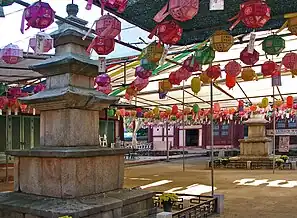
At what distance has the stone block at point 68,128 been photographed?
19.2 ft

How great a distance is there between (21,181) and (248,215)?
4.26 metres

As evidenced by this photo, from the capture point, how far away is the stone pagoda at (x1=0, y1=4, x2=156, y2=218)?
5508 millimetres

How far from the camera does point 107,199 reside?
5727 millimetres

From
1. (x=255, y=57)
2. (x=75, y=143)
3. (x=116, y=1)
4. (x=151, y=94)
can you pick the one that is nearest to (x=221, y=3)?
(x=116, y=1)

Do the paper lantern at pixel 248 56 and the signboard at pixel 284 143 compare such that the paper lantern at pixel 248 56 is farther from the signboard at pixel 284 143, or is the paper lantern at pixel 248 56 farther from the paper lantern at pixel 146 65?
the signboard at pixel 284 143

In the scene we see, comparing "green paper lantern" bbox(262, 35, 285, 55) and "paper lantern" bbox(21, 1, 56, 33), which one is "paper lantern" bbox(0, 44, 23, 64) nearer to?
"paper lantern" bbox(21, 1, 56, 33)

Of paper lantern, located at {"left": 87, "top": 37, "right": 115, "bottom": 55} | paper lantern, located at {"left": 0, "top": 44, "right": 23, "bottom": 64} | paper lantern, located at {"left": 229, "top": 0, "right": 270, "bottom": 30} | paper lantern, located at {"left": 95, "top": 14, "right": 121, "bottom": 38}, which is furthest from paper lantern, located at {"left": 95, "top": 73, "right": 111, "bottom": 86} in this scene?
paper lantern, located at {"left": 229, "top": 0, "right": 270, "bottom": 30}

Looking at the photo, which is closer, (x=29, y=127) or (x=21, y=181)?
(x=21, y=181)

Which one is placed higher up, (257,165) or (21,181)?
(21,181)

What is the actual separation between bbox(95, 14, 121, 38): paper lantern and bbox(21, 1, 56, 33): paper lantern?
688mm

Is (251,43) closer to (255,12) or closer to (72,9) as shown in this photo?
(255,12)

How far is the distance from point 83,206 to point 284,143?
1038 inches

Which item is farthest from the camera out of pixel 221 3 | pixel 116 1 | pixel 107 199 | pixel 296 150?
pixel 296 150

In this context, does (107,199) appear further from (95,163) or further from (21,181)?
(21,181)
